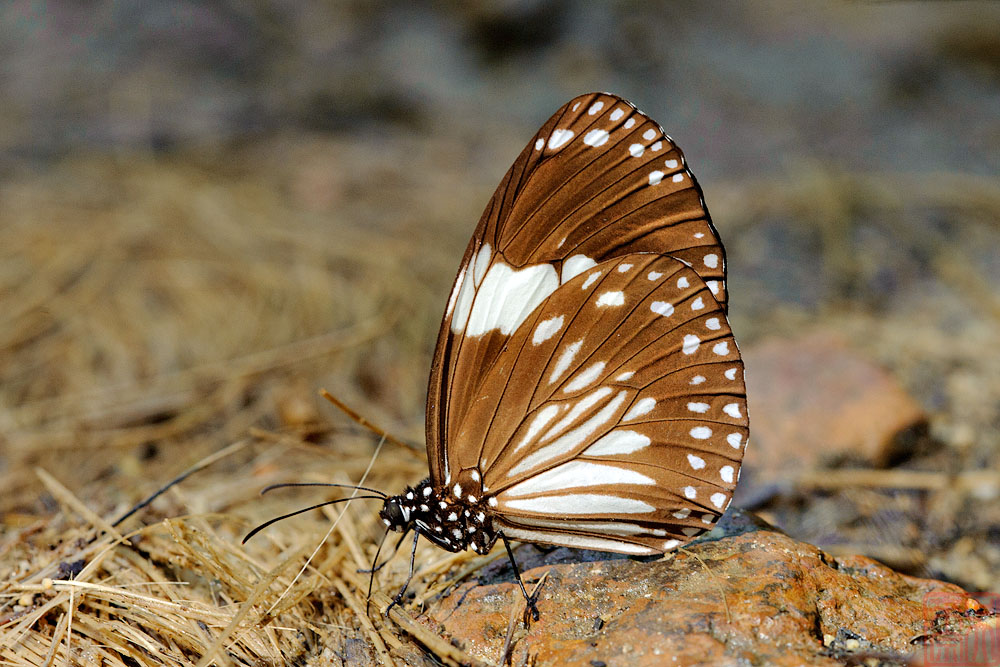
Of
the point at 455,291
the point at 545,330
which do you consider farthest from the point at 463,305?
the point at 545,330

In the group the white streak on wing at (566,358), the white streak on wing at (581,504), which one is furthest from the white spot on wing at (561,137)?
the white streak on wing at (581,504)

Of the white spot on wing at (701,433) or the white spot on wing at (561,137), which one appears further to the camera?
the white spot on wing at (561,137)

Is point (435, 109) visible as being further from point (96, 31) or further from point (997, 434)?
point (997, 434)

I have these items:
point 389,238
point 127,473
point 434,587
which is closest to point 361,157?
point 389,238

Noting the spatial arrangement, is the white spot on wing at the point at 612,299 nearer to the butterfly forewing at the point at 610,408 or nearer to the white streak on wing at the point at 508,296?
the butterfly forewing at the point at 610,408

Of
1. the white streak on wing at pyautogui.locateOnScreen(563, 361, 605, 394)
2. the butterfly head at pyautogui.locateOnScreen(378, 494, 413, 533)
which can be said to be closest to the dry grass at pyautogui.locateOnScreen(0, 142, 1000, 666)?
the butterfly head at pyautogui.locateOnScreen(378, 494, 413, 533)

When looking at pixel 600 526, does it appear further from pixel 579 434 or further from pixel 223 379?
pixel 223 379
